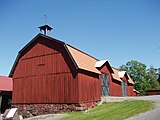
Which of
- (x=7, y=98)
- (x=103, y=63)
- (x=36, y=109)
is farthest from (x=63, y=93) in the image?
(x=7, y=98)

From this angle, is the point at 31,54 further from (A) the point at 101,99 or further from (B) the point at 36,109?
(A) the point at 101,99

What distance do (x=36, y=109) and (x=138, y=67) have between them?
5079cm

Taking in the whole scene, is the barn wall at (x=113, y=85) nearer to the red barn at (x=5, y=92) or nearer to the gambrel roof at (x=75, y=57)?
the gambrel roof at (x=75, y=57)

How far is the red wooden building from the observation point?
20.8 m

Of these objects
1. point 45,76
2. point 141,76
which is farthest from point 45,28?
point 141,76

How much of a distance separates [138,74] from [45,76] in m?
49.0

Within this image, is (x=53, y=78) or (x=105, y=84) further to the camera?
(x=105, y=84)

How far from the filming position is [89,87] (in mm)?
22531

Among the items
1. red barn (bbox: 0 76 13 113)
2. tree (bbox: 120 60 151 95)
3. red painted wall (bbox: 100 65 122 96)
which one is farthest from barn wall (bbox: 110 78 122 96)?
tree (bbox: 120 60 151 95)

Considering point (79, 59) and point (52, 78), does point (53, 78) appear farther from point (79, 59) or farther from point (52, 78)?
point (79, 59)

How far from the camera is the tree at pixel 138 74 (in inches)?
2447

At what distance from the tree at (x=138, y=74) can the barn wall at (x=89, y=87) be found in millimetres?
39294

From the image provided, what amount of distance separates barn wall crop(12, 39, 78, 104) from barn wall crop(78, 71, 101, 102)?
0.64 meters

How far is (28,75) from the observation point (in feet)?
78.6
